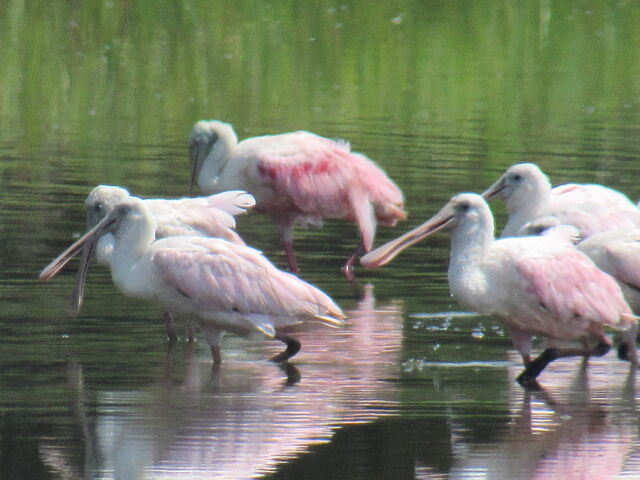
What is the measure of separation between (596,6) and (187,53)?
10.4 meters

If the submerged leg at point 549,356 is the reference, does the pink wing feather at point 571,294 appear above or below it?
above

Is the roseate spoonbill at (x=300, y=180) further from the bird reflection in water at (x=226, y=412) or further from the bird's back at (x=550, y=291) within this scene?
the bird's back at (x=550, y=291)

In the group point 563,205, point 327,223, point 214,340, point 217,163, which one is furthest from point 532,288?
point 327,223

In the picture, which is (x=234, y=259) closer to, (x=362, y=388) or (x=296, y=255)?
(x=362, y=388)

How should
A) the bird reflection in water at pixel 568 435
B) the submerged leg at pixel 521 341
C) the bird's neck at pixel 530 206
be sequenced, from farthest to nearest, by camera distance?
the bird's neck at pixel 530 206 → the submerged leg at pixel 521 341 → the bird reflection in water at pixel 568 435

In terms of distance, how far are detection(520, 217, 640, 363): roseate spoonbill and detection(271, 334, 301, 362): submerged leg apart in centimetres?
143

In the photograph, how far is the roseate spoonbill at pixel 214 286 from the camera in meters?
8.34

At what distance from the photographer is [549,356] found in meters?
8.15

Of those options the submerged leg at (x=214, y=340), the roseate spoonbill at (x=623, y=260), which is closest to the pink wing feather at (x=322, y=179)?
the roseate spoonbill at (x=623, y=260)

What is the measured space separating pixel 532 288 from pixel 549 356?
1.14 ft

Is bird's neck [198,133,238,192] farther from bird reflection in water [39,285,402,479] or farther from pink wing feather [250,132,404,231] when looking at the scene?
bird reflection in water [39,285,402,479]

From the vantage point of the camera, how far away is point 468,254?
8172mm

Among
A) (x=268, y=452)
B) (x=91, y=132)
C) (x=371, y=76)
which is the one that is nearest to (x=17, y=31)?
(x=371, y=76)

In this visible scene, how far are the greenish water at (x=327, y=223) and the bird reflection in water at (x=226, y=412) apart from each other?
20 millimetres
